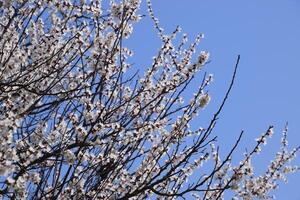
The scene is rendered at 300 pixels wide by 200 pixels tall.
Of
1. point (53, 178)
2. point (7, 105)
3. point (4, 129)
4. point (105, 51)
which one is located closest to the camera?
point (4, 129)

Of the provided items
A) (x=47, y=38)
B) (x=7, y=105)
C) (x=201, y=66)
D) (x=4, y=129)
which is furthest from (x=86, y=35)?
(x=4, y=129)

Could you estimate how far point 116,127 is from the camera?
5.70 metres

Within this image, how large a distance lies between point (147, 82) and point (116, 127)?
1.73 meters

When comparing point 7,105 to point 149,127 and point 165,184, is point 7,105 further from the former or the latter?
point 165,184

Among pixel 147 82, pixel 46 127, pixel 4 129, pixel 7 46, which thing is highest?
pixel 147 82

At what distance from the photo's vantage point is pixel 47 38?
6.52m

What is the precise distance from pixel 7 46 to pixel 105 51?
1264 mm

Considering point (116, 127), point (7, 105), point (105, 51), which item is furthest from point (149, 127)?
point (7, 105)

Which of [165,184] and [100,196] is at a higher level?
[165,184]

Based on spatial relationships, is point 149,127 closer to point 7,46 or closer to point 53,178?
point 53,178

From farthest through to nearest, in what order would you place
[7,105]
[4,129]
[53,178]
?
1. [53,178]
2. [7,105]
3. [4,129]

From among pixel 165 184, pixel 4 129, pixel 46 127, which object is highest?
pixel 46 127

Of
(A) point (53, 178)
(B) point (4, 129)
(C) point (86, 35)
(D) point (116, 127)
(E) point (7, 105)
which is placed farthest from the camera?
(C) point (86, 35)

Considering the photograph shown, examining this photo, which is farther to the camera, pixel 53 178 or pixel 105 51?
pixel 105 51
